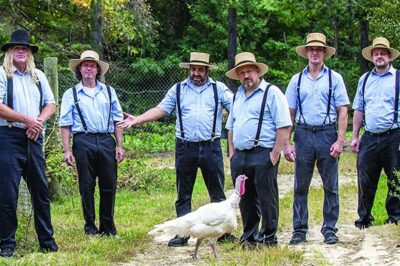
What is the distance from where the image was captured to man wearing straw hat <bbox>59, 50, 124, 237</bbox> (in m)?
7.73

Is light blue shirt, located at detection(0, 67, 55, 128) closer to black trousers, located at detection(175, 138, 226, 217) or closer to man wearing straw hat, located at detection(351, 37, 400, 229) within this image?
black trousers, located at detection(175, 138, 226, 217)

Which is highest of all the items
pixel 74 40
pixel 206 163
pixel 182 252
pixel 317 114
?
pixel 74 40

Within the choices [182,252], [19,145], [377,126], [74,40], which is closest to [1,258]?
[19,145]

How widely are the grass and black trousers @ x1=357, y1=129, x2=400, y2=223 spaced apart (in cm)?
28

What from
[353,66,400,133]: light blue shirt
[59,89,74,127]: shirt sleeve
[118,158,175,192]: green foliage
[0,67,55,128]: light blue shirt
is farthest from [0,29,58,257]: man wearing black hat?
[118,158,175,192]: green foliage

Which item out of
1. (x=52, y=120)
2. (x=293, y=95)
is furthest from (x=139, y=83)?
(x=293, y=95)

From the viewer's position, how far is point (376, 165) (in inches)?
326

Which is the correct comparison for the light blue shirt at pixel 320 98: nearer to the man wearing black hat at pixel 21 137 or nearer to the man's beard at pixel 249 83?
the man's beard at pixel 249 83

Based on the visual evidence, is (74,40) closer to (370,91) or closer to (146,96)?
(146,96)

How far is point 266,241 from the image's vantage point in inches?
286

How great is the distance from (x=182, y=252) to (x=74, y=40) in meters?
15.9

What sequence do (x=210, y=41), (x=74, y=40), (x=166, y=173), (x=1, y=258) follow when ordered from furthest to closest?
(x=210, y=41) → (x=74, y=40) → (x=166, y=173) → (x=1, y=258)

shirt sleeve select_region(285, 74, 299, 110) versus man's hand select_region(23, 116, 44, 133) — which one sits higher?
shirt sleeve select_region(285, 74, 299, 110)

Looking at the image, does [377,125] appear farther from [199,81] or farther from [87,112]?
[87,112]
